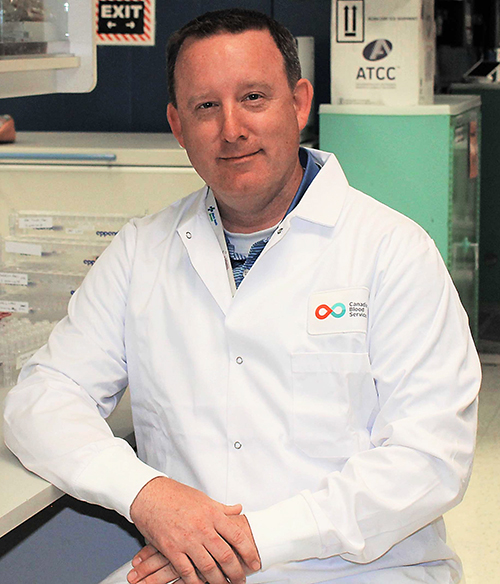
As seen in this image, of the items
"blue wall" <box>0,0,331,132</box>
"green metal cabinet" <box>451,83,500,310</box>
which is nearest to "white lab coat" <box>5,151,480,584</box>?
"blue wall" <box>0,0,331,132</box>

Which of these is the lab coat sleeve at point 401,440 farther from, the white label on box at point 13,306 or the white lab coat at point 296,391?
the white label on box at point 13,306

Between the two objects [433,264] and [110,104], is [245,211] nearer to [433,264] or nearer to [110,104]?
[433,264]

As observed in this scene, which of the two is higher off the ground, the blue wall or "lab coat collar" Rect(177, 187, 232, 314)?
the blue wall

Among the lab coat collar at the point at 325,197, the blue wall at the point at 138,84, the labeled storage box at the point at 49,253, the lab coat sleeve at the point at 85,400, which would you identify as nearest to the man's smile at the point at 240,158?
the lab coat collar at the point at 325,197

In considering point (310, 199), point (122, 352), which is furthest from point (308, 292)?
point (122, 352)

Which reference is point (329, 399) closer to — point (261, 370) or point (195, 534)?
point (261, 370)

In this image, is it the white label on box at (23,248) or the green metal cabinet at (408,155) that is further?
the green metal cabinet at (408,155)

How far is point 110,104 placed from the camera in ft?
12.9

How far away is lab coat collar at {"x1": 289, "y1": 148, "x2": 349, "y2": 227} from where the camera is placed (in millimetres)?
1530

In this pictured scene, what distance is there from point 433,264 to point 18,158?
1.86 meters

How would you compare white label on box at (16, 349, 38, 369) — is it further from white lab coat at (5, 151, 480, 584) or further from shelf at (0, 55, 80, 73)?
shelf at (0, 55, 80, 73)

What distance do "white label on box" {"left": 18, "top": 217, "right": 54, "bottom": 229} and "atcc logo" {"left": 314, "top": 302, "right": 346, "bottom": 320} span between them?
3.34 ft

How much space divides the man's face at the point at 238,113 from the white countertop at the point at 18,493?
24.2 inches

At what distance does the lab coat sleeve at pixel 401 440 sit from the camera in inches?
52.5
